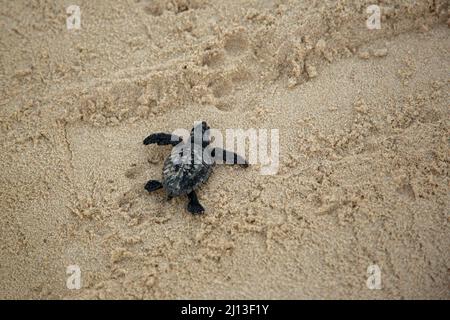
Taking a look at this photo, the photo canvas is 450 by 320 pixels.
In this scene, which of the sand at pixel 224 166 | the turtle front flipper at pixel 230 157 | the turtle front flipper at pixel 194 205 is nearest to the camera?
the sand at pixel 224 166

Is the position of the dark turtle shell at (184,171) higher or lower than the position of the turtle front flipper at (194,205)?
higher

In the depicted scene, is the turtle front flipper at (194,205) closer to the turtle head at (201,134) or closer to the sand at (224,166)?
the sand at (224,166)

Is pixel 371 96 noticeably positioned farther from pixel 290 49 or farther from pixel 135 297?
pixel 135 297

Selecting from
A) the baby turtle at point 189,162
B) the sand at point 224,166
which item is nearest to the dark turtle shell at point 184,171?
the baby turtle at point 189,162

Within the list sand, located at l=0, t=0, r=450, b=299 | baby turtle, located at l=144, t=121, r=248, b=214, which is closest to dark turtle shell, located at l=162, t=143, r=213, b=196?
baby turtle, located at l=144, t=121, r=248, b=214

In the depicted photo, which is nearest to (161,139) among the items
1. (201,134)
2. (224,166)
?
(201,134)

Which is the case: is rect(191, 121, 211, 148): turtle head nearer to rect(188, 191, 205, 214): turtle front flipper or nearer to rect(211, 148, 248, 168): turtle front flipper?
rect(211, 148, 248, 168): turtle front flipper

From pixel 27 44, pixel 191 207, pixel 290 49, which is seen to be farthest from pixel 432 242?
pixel 27 44
